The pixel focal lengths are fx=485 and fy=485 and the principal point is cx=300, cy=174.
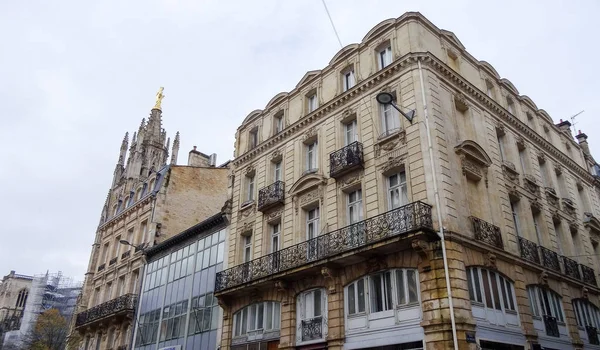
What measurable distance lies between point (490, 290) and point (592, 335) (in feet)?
23.5

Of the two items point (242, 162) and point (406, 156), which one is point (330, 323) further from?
point (242, 162)

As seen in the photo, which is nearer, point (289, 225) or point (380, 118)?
point (380, 118)

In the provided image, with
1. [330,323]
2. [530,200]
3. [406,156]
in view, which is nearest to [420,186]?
[406,156]

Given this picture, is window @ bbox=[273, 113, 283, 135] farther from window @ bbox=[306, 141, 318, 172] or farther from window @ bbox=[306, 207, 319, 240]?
window @ bbox=[306, 207, 319, 240]

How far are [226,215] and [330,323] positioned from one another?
370 inches

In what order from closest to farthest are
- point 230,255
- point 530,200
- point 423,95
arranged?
1. point 423,95
2. point 530,200
3. point 230,255

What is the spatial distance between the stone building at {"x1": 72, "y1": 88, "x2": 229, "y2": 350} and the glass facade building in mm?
1737

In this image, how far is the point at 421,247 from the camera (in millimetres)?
13828

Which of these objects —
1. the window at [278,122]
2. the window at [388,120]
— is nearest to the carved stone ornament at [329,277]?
the window at [388,120]

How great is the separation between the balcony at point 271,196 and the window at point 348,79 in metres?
4.92

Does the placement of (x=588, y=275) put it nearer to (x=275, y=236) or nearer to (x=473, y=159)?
(x=473, y=159)

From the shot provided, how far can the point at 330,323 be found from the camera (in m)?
16.0

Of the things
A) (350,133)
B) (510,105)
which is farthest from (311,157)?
(510,105)

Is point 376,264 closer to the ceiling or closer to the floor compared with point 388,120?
closer to the floor
